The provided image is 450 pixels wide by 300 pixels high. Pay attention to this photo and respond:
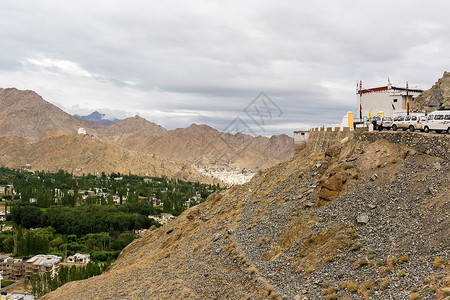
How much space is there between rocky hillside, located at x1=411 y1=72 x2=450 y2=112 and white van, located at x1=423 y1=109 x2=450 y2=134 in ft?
22.8

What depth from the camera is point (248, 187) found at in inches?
747

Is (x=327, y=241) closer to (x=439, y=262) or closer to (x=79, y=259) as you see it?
(x=439, y=262)

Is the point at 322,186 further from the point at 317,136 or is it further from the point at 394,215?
the point at 317,136

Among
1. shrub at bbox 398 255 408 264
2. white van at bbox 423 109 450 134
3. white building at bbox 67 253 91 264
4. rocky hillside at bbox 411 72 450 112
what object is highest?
rocky hillside at bbox 411 72 450 112

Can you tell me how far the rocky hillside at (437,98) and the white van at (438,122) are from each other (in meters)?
6.93

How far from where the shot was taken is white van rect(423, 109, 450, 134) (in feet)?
44.8

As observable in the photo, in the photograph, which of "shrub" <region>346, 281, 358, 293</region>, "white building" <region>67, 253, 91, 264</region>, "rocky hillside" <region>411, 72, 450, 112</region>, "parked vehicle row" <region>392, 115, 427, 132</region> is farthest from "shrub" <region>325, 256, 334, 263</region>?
"white building" <region>67, 253, 91, 264</region>

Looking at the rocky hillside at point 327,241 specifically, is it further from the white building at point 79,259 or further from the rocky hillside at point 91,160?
the rocky hillside at point 91,160

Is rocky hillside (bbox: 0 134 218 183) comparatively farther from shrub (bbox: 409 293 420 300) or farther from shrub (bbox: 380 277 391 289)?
shrub (bbox: 409 293 420 300)

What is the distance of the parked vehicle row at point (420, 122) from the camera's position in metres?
13.8

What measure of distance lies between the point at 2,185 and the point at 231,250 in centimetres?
10544

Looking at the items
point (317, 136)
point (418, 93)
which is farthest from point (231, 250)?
point (418, 93)

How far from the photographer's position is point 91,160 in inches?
5723

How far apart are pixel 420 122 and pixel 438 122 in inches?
45.7
